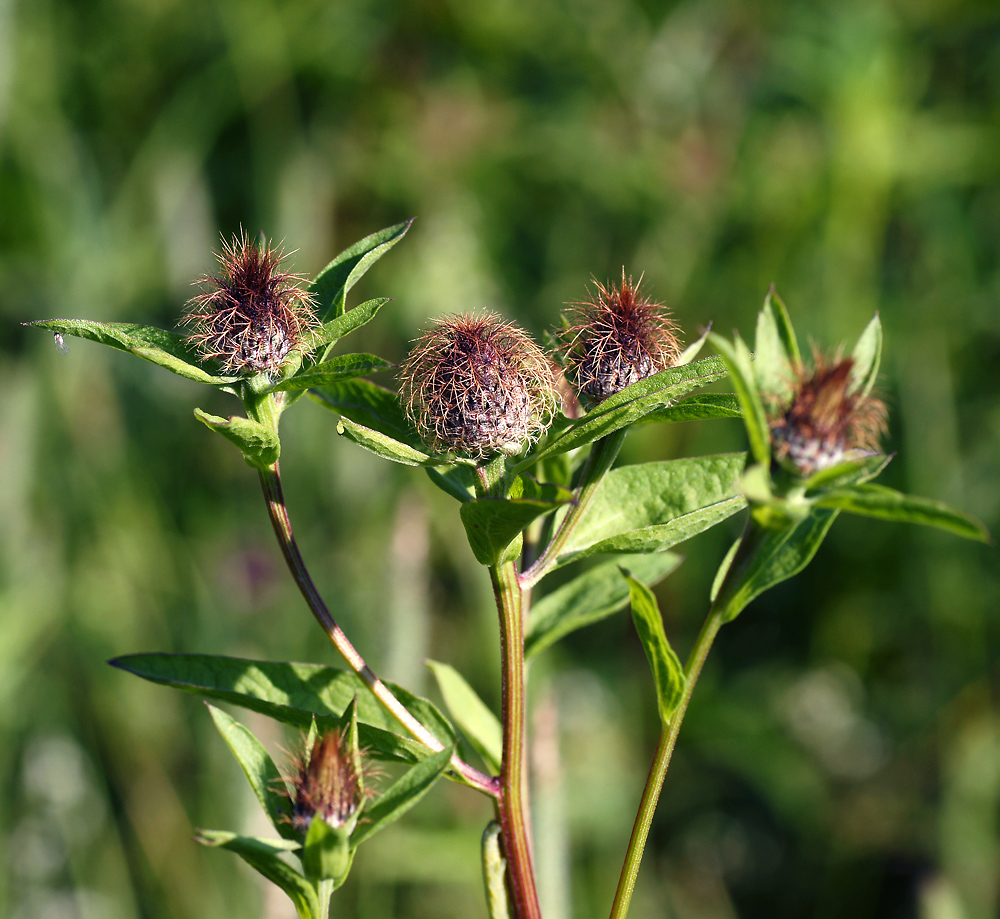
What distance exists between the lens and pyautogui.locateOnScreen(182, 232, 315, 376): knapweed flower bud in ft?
4.02

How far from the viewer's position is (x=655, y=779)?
1.13 m

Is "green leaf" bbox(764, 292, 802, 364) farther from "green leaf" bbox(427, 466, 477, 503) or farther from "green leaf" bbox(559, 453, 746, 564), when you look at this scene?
"green leaf" bbox(427, 466, 477, 503)

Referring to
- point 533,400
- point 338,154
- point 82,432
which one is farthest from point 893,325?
point 82,432

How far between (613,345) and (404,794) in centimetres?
67

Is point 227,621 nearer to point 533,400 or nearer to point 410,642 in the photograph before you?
point 410,642

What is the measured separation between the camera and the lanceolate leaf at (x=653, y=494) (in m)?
1.34

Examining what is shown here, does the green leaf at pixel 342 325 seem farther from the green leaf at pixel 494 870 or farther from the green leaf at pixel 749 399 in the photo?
the green leaf at pixel 494 870

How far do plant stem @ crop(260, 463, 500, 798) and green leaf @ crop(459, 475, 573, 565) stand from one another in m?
0.23

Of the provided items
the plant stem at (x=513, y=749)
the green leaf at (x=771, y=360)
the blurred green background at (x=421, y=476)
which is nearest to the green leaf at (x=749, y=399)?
the green leaf at (x=771, y=360)

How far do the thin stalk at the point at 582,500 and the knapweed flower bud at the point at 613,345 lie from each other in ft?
0.30

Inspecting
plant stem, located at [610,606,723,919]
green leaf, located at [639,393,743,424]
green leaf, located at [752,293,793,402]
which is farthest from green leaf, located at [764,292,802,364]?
plant stem, located at [610,606,723,919]

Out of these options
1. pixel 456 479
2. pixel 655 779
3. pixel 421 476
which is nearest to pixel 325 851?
pixel 655 779

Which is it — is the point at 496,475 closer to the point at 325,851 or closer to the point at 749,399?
the point at 749,399

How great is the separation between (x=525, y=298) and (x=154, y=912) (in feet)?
11.0
